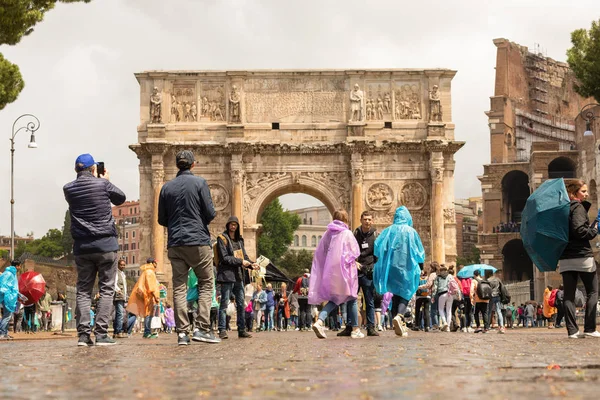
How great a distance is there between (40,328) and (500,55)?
39.2 metres

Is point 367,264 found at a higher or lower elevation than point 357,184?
lower

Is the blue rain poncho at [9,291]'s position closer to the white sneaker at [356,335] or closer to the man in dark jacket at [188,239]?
the white sneaker at [356,335]

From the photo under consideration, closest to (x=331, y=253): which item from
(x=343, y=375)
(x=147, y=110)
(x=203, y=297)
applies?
(x=203, y=297)

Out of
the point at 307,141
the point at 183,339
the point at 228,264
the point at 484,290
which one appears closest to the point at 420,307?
the point at 484,290

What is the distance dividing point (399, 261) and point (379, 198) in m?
22.7

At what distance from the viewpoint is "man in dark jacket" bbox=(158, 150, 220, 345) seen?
1071 centimetres

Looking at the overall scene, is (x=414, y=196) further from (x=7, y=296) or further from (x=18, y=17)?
(x=18, y=17)

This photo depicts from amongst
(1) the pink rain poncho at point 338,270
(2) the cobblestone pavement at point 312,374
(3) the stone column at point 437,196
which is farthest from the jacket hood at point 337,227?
(3) the stone column at point 437,196

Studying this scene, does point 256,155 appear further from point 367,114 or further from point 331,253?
point 331,253

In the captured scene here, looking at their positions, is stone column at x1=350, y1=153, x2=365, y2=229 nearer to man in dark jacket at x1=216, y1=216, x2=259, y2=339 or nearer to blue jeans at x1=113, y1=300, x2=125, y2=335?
blue jeans at x1=113, y1=300, x2=125, y2=335

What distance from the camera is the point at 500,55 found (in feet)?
208

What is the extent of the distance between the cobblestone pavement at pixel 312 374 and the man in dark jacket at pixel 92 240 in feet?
5.84

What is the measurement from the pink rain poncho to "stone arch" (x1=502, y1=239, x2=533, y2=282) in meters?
42.7

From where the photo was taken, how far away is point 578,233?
37.1 ft
